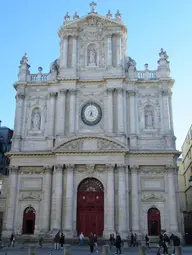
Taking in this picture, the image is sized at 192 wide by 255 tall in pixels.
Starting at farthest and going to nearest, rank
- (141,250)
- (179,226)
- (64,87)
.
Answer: (64,87) → (179,226) → (141,250)

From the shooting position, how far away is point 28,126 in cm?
3538

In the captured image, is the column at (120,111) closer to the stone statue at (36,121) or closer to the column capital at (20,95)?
the stone statue at (36,121)

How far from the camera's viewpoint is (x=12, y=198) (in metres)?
32.4

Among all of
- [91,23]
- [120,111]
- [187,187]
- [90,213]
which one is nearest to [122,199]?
[90,213]

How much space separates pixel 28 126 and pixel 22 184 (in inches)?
244

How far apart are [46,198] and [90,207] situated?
4.30m

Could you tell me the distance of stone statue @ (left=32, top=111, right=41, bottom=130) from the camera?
3534 centimetres

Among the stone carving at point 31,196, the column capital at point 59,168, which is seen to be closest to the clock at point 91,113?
the column capital at point 59,168

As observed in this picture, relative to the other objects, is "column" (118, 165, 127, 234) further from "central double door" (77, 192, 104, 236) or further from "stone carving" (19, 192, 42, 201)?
"stone carving" (19, 192, 42, 201)

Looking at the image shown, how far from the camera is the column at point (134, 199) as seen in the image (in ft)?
101

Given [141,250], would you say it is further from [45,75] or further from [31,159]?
[45,75]

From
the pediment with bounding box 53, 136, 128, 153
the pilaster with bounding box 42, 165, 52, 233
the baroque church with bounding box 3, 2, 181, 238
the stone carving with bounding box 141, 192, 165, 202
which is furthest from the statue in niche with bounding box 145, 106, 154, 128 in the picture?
the pilaster with bounding box 42, 165, 52, 233

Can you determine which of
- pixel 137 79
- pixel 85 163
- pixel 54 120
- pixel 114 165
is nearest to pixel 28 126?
pixel 54 120

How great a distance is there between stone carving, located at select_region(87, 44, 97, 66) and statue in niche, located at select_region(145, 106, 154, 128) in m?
7.74
